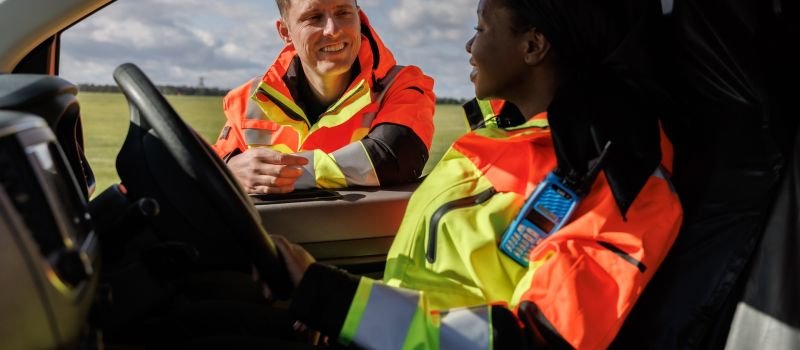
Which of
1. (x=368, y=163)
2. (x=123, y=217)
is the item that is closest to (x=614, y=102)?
(x=123, y=217)

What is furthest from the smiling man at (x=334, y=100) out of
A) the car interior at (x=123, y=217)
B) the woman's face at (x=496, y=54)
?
the car interior at (x=123, y=217)

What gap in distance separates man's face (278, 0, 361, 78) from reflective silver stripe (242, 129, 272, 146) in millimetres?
228

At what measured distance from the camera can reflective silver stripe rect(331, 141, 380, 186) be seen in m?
2.04

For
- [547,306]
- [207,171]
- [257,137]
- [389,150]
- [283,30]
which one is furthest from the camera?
[283,30]

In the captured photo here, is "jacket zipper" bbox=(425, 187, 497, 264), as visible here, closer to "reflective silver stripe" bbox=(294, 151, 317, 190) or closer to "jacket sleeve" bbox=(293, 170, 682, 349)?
"jacket sleeve" bbox=(293, 170, 682, 349)

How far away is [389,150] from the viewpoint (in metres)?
2.11

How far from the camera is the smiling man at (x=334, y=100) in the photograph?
2164mm

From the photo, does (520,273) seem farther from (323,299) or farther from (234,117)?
(234,117)

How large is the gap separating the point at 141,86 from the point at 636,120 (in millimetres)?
733

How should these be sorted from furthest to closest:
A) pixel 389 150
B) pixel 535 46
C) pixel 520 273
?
pixel 389 150 → pixel 535 46 → pixel 520 273

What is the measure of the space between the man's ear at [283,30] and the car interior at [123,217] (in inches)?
38.6

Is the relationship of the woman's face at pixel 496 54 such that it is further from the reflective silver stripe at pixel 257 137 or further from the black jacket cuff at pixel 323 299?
the reflective silver stripe at pixel 257 137

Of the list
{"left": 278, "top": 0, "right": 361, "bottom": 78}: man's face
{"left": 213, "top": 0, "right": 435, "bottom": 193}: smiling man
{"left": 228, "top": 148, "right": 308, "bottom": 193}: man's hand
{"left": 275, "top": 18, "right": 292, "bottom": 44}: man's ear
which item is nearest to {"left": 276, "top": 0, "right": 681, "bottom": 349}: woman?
{"left": 228, "top": 148, "right": 308, "bottom": 193}: man's hand

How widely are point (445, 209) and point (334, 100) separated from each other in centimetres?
108
